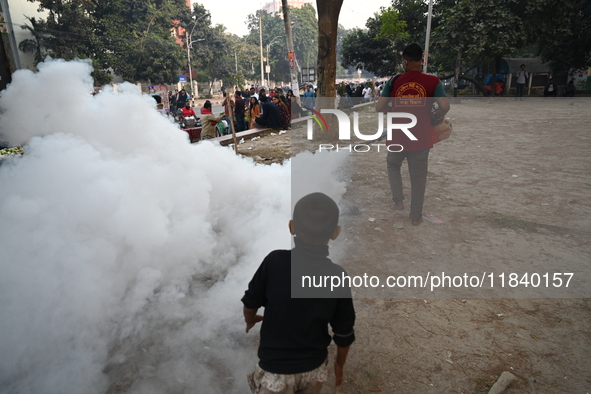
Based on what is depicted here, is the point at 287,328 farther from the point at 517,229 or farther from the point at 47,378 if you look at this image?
the point at 517,229

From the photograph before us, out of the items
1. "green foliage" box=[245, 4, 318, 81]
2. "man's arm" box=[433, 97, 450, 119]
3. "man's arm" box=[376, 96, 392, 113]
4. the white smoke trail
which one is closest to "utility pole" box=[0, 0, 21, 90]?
the white smoke trail

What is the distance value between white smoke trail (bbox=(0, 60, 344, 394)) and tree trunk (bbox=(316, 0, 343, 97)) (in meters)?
5.18

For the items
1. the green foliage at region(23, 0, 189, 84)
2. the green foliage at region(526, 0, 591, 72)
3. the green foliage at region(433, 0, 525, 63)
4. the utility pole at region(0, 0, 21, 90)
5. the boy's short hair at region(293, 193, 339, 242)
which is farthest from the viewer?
the green foliage at region(23, 0, 189, 84)

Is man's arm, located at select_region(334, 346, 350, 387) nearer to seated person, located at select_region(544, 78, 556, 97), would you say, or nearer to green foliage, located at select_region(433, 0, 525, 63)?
green foliage, located at select_region(433, 0, 525, 63)

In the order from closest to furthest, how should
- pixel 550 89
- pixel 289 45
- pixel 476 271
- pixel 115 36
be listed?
pixel 476 271, pixel 289 45, pixel 550 89, pixel 115 36

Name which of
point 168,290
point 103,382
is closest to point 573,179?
point 168,290

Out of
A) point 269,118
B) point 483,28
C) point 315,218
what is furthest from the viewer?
point 483,28

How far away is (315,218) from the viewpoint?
146 centimetres

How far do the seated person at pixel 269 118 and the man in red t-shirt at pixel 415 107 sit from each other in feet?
23.1

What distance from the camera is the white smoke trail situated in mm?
2086

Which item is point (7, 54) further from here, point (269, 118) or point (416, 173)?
point (416, 173)

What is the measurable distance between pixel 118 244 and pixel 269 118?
844 cm

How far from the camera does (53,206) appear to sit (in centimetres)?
260

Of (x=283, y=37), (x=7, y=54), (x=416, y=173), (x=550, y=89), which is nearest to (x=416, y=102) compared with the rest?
(x=416, y=173)
